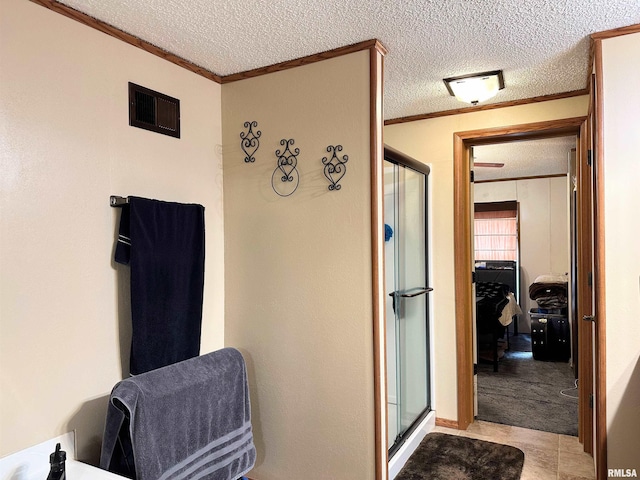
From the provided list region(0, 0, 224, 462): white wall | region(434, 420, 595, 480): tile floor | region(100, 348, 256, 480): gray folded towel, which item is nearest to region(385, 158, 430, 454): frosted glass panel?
region(434, 420, 595, 480): tile floor

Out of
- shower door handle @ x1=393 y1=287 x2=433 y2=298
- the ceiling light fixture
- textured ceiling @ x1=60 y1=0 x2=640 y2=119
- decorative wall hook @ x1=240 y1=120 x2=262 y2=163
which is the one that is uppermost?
textured ceiling @ x1=60 y1=0 x2=640 y2=119

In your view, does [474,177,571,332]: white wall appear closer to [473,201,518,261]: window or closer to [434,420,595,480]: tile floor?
[473,201,518,261]: window

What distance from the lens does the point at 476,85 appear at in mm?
2719

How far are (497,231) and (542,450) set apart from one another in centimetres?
462

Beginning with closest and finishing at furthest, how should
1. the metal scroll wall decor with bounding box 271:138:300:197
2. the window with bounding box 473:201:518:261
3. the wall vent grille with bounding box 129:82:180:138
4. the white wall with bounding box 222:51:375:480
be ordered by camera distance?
the wall vent grille with bounding box 129:82:180:138
the white wall with bounding box 222:51:375:480
the metal scroll wall decor with bounding box 271:138:300:197
the window with bounding box 473:201:518:261

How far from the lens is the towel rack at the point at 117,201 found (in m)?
2.00

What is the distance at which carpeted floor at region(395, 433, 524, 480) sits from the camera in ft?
8.73

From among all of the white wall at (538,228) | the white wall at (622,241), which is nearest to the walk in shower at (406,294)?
the white wall at (622,241)

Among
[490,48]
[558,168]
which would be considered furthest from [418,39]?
[558,168]

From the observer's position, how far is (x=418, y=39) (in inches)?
85.8

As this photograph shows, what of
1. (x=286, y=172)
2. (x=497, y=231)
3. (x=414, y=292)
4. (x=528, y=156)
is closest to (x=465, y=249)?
(x=414, y=292)

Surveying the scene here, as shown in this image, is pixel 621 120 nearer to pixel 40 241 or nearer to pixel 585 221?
pixel 585 221

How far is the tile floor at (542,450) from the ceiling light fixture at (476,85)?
7.43 ft

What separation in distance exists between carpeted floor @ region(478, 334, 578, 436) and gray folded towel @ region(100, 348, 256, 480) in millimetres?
2181
